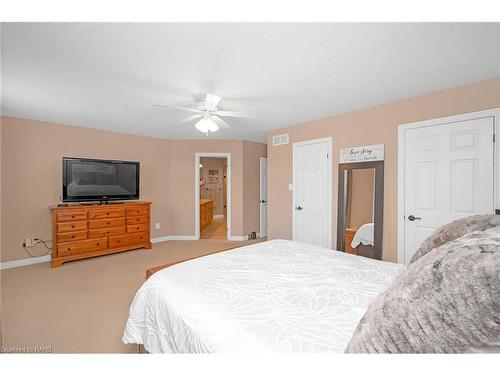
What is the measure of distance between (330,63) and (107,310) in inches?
123

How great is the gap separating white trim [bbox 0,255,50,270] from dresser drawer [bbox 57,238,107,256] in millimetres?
558

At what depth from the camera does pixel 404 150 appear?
2.79 meters

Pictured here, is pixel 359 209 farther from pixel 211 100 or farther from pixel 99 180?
pixel 99 180

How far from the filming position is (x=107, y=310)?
2277 millimetres

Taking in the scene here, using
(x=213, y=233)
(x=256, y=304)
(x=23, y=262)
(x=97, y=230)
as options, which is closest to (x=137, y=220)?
(x=97, y=230)

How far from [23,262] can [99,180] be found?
1.62 meters

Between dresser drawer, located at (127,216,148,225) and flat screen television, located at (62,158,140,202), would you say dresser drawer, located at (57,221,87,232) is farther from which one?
dresser drawer, located at (127,216,148,225)

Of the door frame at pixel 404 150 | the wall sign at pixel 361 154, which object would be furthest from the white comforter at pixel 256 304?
the wall sign at pixel 361 154

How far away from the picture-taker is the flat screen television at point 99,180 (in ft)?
12.4

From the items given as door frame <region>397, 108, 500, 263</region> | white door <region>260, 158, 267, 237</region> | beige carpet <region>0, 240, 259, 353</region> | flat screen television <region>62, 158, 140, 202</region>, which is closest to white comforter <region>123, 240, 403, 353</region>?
beige carpet <region>0, 240, 259, 353</region>

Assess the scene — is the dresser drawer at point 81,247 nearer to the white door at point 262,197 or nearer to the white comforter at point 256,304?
the white comforter at point 256,304

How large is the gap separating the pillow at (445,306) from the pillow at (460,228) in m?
0.57

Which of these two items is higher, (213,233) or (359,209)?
(359,209)

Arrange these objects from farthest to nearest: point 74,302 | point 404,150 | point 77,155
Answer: point 77,155 → point 404,150 → point 74,302
